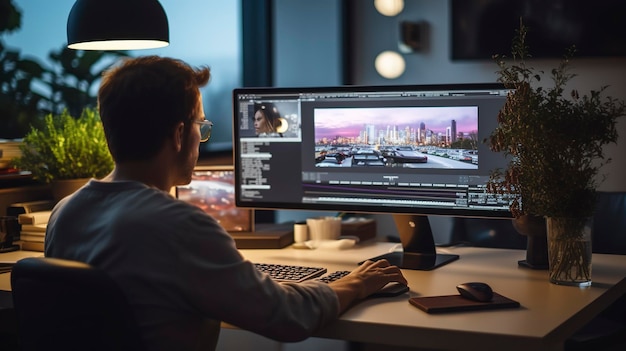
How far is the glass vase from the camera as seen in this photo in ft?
6.75

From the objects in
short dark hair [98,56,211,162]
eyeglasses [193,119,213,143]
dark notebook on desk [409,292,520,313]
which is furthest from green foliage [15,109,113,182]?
dark notebook on desk [409,292,520,313]

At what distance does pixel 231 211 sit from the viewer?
2.75 meters

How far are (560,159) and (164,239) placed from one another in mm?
998

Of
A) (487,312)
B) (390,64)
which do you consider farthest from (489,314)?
(390,64)

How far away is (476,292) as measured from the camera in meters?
1.87

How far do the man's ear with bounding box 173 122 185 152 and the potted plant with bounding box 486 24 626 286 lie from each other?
0.81m

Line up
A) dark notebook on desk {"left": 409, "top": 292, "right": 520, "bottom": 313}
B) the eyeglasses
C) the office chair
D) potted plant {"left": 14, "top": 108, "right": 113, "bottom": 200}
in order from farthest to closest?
potted plant {"left": 14, "top": 108, "right": 113, "bottom": 200} < the eyeglasses < dark notebook on desk {"left": 409, "top": 292, "right": 520, "bottom": 313} < the office chair

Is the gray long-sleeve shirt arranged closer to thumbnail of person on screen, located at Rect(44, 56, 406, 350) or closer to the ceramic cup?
thumbnail of person on screen, located at Rect(44, 56, 406, 350)

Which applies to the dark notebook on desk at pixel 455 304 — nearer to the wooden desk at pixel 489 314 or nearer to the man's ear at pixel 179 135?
the wooden desk at pixel 489 314

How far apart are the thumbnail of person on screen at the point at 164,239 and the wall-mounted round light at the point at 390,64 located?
264 cm

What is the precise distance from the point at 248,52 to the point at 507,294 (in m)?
2.63

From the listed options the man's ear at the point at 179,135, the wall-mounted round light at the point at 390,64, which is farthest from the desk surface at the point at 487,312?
the wall-mounted round light at the point at 390,64

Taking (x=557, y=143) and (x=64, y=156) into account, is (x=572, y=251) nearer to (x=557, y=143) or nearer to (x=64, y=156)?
(x=557, y=143)

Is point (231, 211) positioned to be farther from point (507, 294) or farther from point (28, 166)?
point (507, 294)
